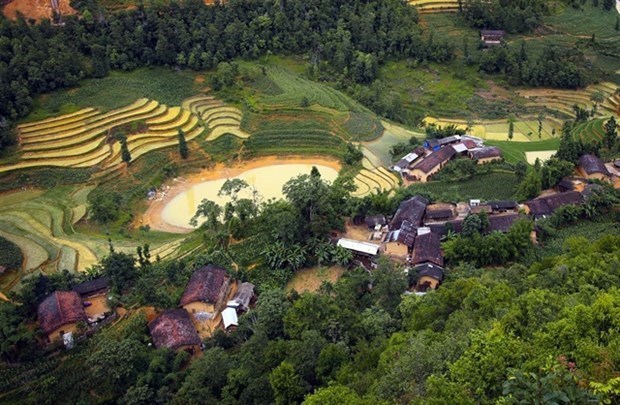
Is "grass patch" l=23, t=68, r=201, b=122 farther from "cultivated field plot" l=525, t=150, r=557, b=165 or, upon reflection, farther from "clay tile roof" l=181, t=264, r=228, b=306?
"cultivated field plot" l=525, t=150, r=557, b=165

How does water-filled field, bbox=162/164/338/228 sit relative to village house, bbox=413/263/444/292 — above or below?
below

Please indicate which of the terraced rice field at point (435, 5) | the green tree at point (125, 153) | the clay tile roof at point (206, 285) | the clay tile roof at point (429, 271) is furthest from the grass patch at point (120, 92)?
the clay tile roof at point (429, 271)

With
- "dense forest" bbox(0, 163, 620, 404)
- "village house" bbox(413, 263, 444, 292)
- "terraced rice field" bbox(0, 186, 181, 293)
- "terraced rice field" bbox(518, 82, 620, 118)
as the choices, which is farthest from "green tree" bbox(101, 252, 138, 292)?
"terraced rice field" bbox(518, 82, 620, 118)

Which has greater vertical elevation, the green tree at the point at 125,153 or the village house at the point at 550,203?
the green tree at the point at 125,153

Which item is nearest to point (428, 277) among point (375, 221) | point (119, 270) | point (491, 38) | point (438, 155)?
point (375, 221)

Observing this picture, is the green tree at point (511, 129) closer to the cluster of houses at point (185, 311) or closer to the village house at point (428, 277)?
the village house at point (428, 277)

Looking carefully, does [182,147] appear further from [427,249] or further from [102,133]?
[427,249]

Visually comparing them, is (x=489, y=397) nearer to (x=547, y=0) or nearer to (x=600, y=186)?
(x=600, y=186)
